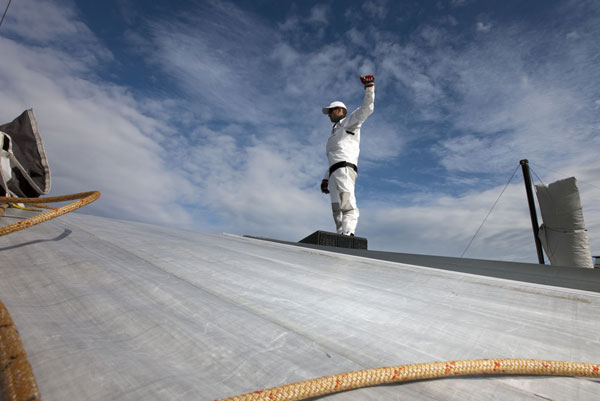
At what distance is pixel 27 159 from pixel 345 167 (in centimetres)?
295

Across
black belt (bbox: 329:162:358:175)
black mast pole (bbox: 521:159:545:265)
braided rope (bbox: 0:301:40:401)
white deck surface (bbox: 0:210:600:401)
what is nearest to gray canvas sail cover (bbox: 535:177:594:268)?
black mast pole (bbox: 521:159:545:265)

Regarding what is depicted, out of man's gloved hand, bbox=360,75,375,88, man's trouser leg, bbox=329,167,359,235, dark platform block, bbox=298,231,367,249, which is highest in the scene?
man's gloved hand, bbox=360,75,375,88

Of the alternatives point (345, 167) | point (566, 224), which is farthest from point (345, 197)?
point (566, 224)

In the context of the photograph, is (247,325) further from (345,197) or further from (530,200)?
(530,200)

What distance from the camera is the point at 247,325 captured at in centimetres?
47

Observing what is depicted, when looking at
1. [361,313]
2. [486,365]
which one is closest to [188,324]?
[361,313]

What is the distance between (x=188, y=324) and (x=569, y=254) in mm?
7234

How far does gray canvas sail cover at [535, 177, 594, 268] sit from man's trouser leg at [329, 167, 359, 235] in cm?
459

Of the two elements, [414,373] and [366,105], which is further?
[366,105]

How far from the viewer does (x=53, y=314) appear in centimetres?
43

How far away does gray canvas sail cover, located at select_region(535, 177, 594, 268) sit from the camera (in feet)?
17.4

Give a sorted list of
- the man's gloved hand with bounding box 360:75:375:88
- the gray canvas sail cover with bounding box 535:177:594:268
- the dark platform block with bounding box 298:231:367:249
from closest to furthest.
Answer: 1. the dark platform block with bounding box 298:231:367:249
2. the man's gloved hand with bounding box 360:75:375:88
3. the gray canvas sail cover with bounding box 535:177:594:268

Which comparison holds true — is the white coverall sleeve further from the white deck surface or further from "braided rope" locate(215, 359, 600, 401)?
"braided rope" locate(215, 359, 600, 401)

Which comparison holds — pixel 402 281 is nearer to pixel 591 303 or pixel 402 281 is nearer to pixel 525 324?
pixel 525 324
